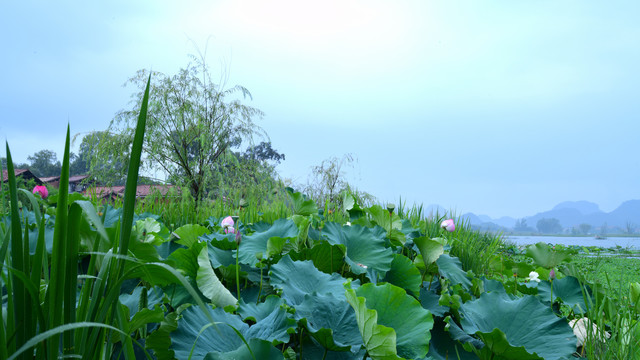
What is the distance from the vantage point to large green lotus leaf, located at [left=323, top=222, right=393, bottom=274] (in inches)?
54.4

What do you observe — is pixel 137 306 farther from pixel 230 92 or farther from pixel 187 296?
pixel 230 92

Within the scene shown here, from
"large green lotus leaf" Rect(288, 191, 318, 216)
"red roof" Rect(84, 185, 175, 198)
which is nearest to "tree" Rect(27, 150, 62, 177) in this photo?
"red roof" Rect(84, 185, 175, 198)

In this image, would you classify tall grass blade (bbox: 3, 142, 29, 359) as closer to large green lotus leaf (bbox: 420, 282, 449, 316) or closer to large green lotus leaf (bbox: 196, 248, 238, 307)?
large green lotus leaf (bbox: 196, 248, 238, 307)

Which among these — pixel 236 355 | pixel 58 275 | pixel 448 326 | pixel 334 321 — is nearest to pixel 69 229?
pixel 58 275

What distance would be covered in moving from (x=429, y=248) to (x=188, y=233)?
952mm

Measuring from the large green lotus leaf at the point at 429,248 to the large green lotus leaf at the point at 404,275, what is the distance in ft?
0.37

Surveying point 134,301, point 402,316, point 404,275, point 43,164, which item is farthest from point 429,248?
point 43,164

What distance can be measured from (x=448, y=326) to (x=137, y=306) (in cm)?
87

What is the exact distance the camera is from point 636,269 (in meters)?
5.95

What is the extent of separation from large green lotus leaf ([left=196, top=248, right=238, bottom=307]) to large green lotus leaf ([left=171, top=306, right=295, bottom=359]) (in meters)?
0.16

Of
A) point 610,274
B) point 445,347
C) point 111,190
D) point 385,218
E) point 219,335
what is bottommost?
point 610,274

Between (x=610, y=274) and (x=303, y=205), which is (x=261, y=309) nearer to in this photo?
(x=303, y=205)

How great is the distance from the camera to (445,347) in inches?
46.9

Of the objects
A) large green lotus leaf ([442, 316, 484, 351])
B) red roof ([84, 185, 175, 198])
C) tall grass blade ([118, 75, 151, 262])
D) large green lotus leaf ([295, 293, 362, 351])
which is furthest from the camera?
red roof ([84, 185, 175, 198])
